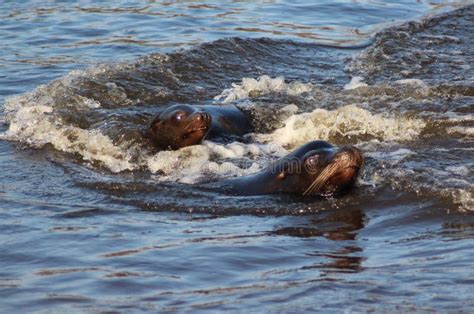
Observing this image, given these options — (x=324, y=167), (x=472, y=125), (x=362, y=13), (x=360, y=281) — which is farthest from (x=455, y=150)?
(x=362, y=13)

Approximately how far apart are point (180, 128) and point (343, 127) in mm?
Result: 1524

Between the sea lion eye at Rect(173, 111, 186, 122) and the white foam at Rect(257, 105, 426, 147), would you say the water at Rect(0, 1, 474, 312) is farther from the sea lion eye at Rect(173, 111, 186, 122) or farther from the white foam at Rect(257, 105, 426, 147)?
the sea lion eye at Rect(173, 111, 186, 122)

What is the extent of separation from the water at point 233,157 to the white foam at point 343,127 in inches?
0.8

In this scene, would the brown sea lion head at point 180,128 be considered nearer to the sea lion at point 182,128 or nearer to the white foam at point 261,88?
the sea lion at point 182,128

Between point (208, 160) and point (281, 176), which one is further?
point (208, 160)

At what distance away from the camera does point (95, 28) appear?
48.6ft

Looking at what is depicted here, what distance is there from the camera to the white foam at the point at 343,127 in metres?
9.54

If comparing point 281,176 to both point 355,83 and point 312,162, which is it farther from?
point 355,83

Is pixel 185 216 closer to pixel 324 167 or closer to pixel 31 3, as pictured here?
pixel 324 167

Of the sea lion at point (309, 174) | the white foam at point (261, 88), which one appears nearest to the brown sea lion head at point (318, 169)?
the sea lion at point (309, 174)

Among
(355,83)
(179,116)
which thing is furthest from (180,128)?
(355,83)

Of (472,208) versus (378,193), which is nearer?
(472,208)

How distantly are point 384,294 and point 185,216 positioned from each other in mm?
2184

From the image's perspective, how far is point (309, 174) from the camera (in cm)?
768
